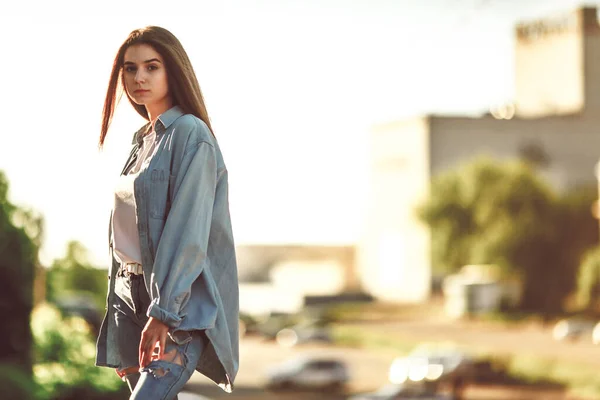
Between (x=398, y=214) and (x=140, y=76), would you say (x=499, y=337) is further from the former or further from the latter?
(x=140, y=76)

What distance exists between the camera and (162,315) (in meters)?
2.26

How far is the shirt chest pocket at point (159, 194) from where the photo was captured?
239 centimetres

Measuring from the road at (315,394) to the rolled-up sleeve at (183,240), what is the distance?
778 inches

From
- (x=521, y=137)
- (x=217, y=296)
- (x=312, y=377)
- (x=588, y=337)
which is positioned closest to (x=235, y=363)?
(x=217, y=296)

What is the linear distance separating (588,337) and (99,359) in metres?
41.6

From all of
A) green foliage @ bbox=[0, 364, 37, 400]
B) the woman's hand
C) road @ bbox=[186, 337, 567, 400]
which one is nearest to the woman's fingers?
the woman's hand

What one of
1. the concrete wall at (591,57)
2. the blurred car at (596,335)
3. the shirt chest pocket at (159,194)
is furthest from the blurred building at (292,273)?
the shirt chest pocket at (159,194)

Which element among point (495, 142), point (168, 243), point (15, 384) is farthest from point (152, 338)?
point (495, 142)

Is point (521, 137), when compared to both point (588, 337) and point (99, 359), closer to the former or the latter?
point (588, 337)

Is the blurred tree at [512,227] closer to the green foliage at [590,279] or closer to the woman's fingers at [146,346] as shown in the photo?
the green foliage at [590,279]

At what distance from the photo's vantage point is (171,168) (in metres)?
2.43

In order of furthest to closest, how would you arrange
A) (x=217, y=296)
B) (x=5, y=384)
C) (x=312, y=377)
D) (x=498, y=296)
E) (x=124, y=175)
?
(x=498, y=296), (x=312, y=377), (x=5, y=384), (x=124, y=175), (x=217, y=296)

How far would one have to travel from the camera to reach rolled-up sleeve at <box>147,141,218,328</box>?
7.47ft

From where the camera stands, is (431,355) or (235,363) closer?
(235,363)
